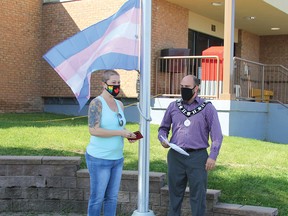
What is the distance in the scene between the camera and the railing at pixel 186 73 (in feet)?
43.4

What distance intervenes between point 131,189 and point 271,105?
9.41m

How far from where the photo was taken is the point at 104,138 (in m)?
4.83

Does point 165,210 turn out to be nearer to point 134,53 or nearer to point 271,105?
point 134,53

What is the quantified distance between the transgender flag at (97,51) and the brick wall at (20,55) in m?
9.89

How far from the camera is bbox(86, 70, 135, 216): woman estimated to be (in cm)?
477

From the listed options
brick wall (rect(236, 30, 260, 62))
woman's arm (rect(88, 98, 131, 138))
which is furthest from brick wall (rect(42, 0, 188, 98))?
woman's arm (rect(88, 98, 131, 138))

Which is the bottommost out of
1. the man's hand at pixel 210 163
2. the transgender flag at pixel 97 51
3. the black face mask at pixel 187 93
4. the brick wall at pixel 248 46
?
the man's hand at pixel 210 163

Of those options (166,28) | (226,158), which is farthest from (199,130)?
(166,28)

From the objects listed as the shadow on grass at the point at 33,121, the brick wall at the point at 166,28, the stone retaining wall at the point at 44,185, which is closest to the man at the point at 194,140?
the stone retaining wall at the point at 44,185

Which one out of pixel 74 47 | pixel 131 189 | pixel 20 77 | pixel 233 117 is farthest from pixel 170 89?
pixel 74 47

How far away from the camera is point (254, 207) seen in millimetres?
5406

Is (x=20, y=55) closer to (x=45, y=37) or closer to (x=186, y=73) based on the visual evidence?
(x=45, y=37)

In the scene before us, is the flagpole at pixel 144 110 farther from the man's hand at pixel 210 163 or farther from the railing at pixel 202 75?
the railing at pixel 202 75

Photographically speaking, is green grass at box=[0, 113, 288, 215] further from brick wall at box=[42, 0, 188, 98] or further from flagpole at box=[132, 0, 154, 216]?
brick wall at box=[42, 0, 188, 98]
